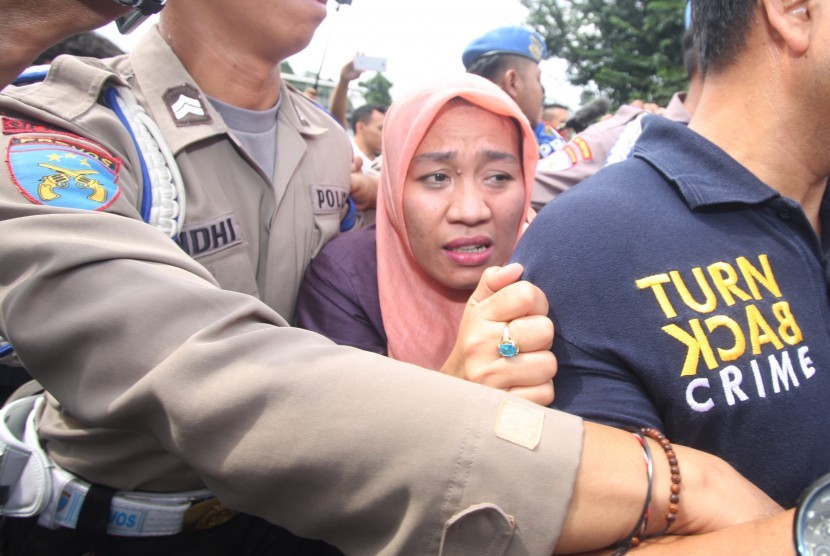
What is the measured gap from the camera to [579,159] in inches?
118

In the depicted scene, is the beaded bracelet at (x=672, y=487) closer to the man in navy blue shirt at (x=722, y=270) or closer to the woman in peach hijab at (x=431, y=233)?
the man in navy blue shirt at (x=722, y=270)

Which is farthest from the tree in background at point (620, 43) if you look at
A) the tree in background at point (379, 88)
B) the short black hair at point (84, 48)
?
the short black hair at point (84, 48)

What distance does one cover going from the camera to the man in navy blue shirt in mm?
989

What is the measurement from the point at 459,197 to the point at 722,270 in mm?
842

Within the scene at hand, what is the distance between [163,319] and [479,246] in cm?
110

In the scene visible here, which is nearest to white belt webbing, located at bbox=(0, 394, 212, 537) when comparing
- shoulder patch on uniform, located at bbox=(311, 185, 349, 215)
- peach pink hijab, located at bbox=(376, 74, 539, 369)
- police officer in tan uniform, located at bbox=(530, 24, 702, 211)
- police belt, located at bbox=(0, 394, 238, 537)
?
police belt, located at bbox=(0, 394, 238, 537)

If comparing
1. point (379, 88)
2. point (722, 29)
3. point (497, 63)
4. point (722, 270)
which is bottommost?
point (379, 88)

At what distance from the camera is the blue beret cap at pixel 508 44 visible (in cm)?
357

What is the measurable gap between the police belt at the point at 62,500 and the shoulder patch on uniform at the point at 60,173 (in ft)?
1.98

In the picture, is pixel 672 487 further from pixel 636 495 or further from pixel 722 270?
pixel 722 270

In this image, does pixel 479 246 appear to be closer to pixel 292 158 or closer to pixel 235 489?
pixel 292 158

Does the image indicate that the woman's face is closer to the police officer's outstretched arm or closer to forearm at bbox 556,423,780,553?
forearm at bbox 556,423,780,553

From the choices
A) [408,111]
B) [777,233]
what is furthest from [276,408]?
[408,111]

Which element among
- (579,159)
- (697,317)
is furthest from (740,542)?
(579,159)
